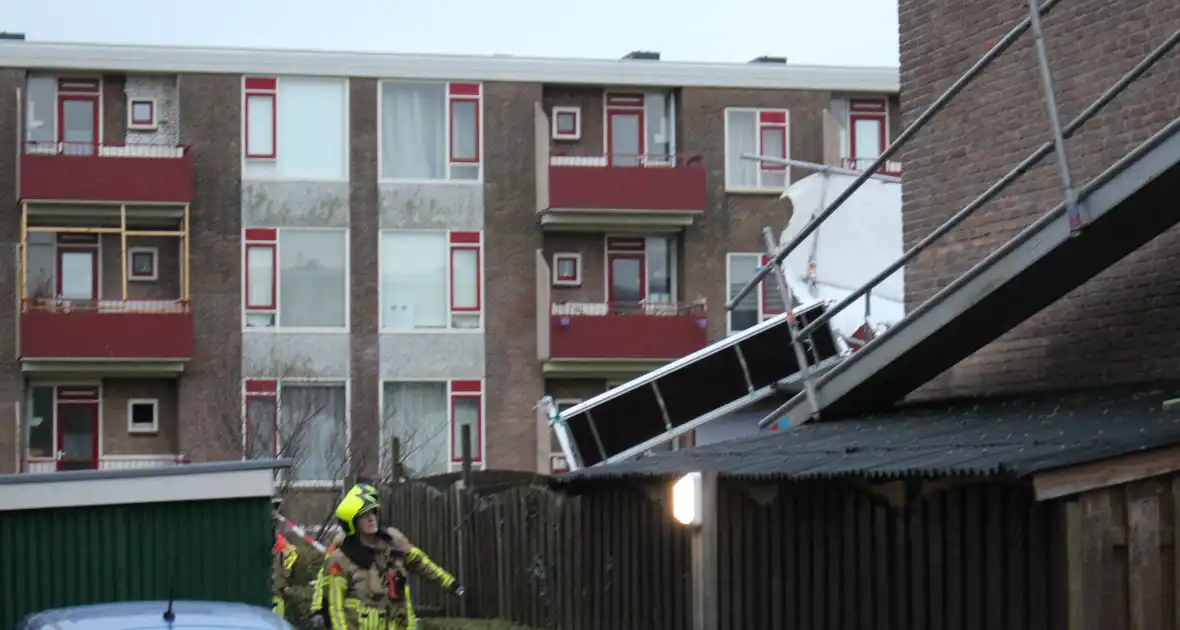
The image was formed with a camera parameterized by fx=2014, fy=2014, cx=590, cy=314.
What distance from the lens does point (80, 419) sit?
36.1m

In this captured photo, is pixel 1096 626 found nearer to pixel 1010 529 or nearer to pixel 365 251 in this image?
pixel 1010 529

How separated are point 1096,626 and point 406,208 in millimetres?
27896

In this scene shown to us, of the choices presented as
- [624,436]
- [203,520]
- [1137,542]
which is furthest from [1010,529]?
[624,436]

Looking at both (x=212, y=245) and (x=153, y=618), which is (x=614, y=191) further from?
(x=153, y=618)

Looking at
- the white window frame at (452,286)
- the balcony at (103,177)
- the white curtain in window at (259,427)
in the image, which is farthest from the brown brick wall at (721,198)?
the balcony at (103,177)

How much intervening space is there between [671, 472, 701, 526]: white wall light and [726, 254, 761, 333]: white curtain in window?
24.0m

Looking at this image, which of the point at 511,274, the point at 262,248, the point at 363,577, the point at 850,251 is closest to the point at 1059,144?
the point at 363,577

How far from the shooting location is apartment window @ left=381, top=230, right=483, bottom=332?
3684 cm

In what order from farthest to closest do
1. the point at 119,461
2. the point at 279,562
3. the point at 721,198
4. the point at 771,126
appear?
the point at 771,126
the point at 721,198
the point at 119,461
the point at 279,562

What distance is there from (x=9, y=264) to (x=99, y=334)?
7.14ft

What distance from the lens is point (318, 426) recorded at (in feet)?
118

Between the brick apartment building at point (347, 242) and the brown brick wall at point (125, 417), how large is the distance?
4 cm

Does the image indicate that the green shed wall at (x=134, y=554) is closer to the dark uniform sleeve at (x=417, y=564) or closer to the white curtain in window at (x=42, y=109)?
the dark uniform sleeve at (x=417, y=564)

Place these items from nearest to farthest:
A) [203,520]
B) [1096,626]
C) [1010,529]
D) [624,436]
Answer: [1096,626], [1010,529], [203,520], [624,436]
